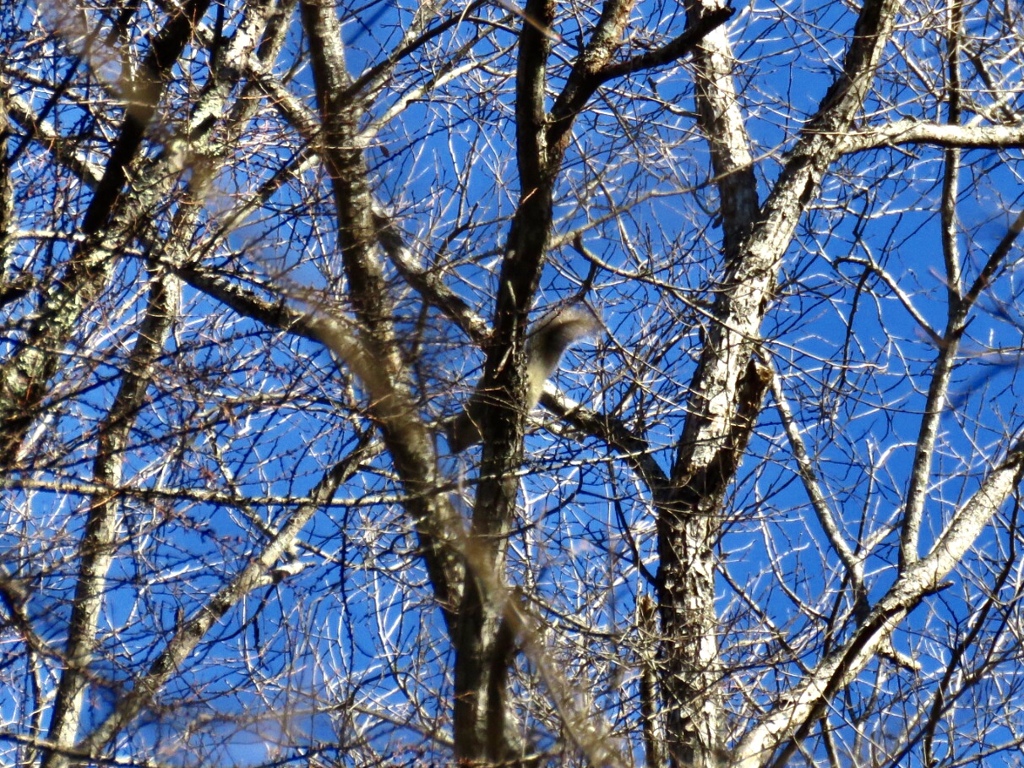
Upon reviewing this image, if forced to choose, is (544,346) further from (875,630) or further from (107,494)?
(875,630)

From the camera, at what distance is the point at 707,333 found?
6.48 metres

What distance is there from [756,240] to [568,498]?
83.8 inches

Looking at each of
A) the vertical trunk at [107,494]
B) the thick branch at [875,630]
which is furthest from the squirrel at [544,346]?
the thick branch at [875,630]

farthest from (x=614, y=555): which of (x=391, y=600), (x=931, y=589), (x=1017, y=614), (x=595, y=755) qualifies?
(x=1017, y=614)

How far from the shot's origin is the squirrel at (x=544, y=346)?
5676 millimetres

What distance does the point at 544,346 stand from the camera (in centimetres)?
602

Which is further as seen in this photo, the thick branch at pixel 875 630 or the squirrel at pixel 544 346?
the thick branch at pixel 875 630

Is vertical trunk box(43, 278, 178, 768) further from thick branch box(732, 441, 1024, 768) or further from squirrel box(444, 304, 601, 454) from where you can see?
thick branch box(732, 441, 1024, 768)

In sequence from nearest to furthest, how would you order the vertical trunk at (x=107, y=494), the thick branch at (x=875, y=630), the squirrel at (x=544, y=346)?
the vertical trunk at (x=107, y=494)
the squirrel at (x=544, y=346)
the thick branch at (x=875, y=630)

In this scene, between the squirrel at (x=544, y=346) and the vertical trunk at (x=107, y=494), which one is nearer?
the vertical trunk at (x=107, y=494)

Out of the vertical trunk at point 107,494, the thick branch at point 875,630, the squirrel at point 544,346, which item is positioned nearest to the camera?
the vertical trunk at point 107,494

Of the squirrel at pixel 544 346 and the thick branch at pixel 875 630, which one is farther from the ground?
the squirrel at pixel 544 346

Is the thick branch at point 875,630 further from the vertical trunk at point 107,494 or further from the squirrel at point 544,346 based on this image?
the vertical trunk at point 107,494

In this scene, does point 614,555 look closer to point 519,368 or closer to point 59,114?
point 519,368
